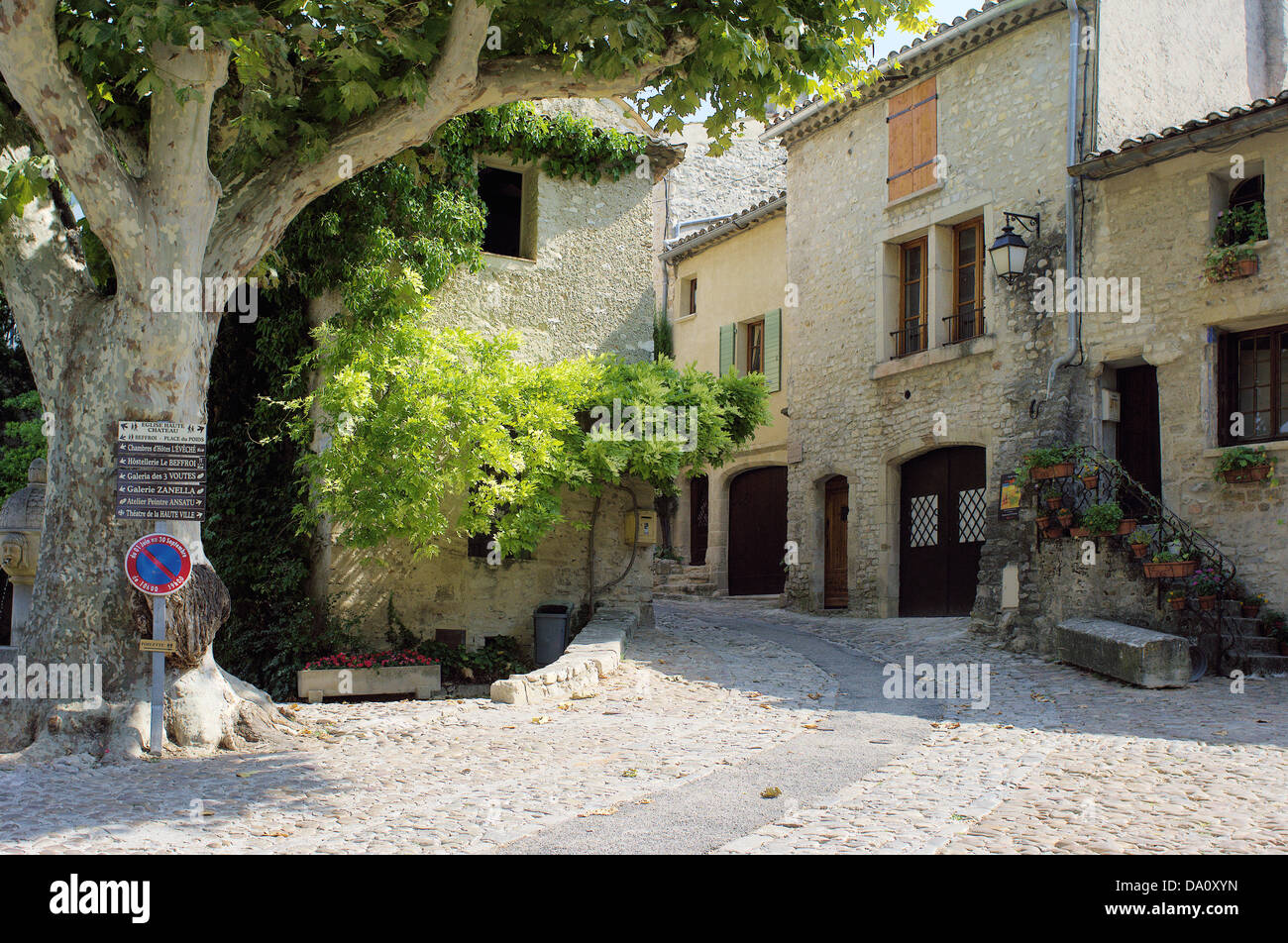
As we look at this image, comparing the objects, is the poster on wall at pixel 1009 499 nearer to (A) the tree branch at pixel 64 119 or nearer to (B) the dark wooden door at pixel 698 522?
(B) the dark wooden door at pixel 698 522

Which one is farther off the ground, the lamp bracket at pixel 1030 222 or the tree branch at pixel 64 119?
the lamp bracket at pixel 1030 222

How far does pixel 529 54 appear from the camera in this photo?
7.83 meters

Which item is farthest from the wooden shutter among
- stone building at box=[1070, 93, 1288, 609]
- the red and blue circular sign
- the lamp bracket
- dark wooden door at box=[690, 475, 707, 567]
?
the red and blue circular sign

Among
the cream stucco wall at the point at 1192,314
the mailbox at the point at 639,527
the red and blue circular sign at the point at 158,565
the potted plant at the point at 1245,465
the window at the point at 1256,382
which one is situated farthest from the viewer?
the mailbox at the point at 639,527

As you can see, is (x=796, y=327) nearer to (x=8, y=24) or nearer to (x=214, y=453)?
(x=214, y=453)

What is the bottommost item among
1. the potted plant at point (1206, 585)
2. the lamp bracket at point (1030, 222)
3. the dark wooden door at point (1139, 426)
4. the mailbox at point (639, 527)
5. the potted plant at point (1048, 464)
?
the potted plant at point (1206, 585)

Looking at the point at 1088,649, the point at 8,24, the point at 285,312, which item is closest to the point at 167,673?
the point at 8,24

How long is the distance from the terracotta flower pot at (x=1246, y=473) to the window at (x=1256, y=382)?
1.64 ft

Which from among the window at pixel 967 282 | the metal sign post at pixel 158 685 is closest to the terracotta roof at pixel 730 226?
Result: the window at pixel 967 282

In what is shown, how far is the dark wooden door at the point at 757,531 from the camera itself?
64.8 feet

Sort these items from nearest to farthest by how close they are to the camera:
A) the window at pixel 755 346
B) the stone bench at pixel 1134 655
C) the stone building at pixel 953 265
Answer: the stone bench at pixel 1134 655 < the stone building at pixel 953 265 < the window at pixel 755 346

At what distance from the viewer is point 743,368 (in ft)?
66.9

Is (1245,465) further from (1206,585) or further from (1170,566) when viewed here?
(1170,566)

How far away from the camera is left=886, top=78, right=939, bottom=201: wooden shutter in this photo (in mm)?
15469
